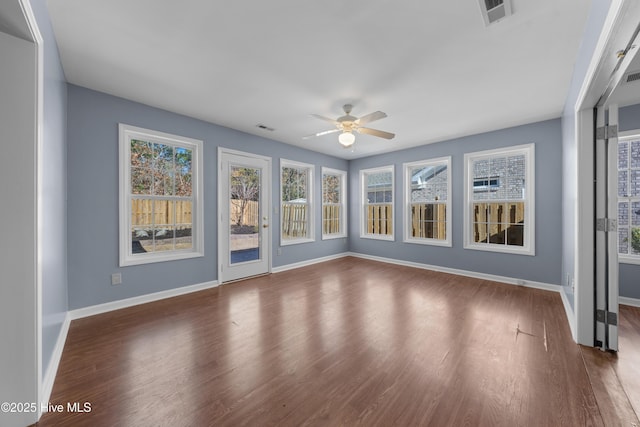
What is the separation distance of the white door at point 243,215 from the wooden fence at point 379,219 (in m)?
2.67

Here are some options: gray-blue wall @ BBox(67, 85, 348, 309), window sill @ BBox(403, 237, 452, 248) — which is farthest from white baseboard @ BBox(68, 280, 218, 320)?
window sill @ BBox(403, 237, 452, 248)

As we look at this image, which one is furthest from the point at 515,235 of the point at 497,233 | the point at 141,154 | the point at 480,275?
the point at 141,154

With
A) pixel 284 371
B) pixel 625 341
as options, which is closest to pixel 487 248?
pixel 625 341

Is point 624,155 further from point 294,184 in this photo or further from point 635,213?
point 294,184

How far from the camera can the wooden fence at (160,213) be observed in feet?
11.3

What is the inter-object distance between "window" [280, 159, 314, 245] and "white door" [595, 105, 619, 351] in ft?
14.4

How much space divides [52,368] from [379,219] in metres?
5.62

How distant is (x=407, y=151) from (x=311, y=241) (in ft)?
9.51

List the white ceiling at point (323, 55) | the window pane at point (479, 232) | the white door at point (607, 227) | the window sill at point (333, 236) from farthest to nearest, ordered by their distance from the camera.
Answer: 1. the window sill at point (333, 236)
2. the window pane at point (479, 232)
3. the white door at point (607, 227)
4. the white ceiling at point (323, 55)

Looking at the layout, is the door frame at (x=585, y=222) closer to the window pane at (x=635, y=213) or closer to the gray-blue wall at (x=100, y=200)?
the window pane at (x=635, y=213)

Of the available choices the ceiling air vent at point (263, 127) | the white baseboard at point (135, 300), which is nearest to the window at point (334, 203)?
the ceiling air vent at point (263, 127)

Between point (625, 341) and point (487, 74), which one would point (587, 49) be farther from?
point (625, 341)

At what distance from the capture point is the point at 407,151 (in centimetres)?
562

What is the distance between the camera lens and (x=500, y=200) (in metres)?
4.45
